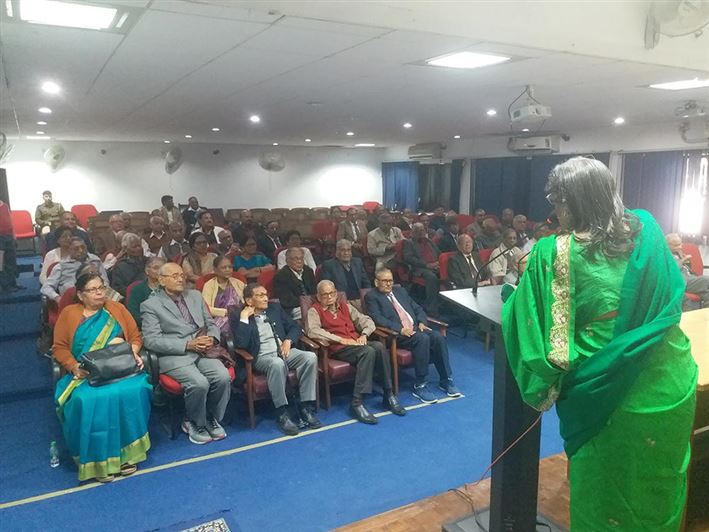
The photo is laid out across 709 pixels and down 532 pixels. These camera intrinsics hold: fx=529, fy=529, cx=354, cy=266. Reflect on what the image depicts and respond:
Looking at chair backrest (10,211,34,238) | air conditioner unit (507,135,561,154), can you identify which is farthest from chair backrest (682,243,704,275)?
chair backrest (10,211,34,238)

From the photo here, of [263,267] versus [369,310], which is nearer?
[369,310]

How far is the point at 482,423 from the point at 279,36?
2641 millimetres

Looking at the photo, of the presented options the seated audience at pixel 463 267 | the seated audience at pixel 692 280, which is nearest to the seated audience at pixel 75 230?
the seated audience at pixel 463 267

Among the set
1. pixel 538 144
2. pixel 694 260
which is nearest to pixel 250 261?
pixel 694 260

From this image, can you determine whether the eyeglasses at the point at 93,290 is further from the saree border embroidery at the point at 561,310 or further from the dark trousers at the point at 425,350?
the saree border embroidery at the point at 561,310

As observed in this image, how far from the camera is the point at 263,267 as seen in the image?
17.7 feet

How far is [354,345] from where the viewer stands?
146 inches

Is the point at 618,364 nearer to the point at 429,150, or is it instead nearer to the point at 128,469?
the point at 128,469

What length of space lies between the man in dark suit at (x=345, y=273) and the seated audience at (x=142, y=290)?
61.8 inches

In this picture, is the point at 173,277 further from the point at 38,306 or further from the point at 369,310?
the point at 38,306

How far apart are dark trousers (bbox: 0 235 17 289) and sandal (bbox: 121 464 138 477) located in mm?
4086

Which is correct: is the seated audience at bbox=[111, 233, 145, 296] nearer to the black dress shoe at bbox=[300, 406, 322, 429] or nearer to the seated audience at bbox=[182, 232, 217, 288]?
the seated audience at bbox=[182, 232, 217, 288]

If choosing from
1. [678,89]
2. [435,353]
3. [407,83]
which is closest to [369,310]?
[435,353]

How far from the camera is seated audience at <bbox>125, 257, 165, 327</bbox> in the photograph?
377cm
